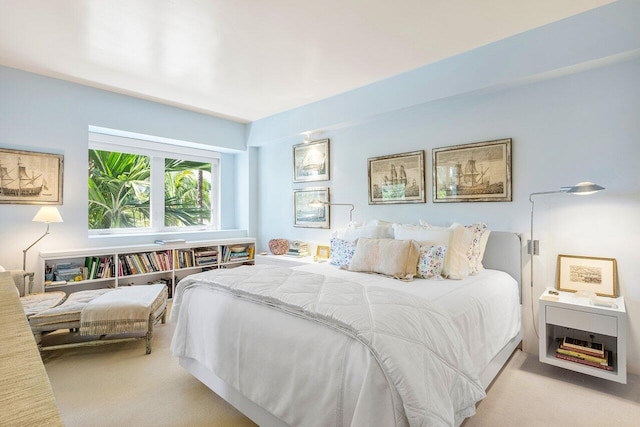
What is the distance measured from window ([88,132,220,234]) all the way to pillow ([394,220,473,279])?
351 cm

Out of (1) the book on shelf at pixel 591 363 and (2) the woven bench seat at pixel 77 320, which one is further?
(2) the woven bench seat at pixel 77 320

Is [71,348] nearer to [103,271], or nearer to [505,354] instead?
[103,271]

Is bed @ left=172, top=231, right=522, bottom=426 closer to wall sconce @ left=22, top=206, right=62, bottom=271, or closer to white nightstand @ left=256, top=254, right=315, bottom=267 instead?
white nightstand @ left=256, top=254, right=315, bottom=267

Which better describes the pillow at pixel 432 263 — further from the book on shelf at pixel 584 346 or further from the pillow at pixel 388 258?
the book on shelf at pixel 584 346

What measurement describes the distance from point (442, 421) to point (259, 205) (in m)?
4.42

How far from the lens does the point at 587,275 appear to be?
2.46 meters

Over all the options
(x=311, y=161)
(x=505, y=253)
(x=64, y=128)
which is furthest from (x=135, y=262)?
(x=505, y=253)

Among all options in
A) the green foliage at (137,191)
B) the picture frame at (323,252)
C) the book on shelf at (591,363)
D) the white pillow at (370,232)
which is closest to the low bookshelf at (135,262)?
the green foliage at (137,191)

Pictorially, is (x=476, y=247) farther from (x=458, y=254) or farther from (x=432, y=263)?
(x=432, y=263)

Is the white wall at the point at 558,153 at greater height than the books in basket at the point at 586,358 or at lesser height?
greater

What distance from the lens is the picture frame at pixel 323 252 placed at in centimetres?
416

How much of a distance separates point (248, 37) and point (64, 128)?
244 centimetres

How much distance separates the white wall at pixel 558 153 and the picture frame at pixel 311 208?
0.98 metres

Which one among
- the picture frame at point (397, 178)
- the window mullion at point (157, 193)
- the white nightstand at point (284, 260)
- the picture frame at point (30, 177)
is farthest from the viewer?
the window mullion at point (157, 193)
